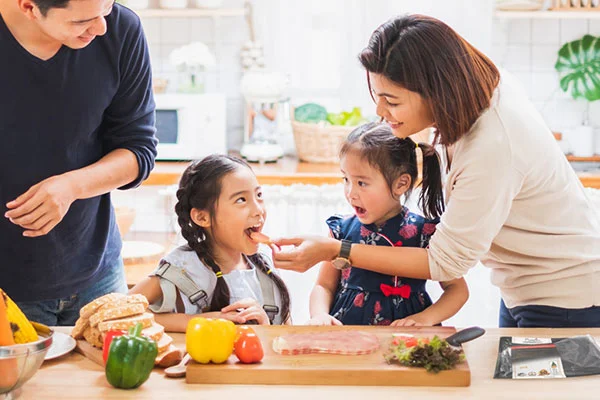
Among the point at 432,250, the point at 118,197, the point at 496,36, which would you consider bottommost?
the point at 118,197

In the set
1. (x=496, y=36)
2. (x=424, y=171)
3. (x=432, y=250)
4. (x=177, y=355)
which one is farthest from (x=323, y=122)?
(x=177, y=355)

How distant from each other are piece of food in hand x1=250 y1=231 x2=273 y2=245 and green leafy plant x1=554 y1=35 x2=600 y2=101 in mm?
2732

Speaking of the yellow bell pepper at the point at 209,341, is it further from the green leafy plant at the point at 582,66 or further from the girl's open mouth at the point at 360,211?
the green leafy plant at the point at 582,66

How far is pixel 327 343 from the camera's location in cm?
180

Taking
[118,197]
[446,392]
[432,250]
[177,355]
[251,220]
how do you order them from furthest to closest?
[118,197] → [251,220] → [432,250] → [177,355] → [446,392]

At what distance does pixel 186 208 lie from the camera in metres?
2.30

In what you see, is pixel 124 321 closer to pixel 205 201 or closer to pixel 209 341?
pixel 209 341

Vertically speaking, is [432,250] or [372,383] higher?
[432,250]

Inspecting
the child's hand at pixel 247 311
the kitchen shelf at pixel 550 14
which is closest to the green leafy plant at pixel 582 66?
the kitchen shelf at pixel 550 14

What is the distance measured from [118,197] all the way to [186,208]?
6.39 feet

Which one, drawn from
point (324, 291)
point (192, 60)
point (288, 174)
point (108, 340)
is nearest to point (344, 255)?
point (324, 291)

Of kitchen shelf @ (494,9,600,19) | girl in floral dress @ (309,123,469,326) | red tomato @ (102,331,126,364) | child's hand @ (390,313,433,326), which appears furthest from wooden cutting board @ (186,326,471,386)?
kitchen shelf @ (494,9,600,19)

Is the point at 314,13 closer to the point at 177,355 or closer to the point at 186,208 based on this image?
the point at 186,208

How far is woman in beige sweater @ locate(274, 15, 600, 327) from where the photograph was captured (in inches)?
75.0
